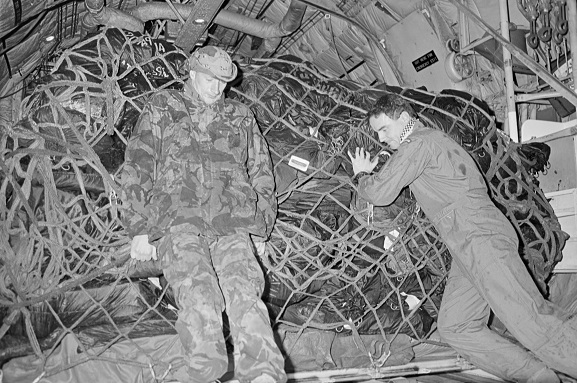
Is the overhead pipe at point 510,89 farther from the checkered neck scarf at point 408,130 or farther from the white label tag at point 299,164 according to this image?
the white label tag at point 299,164

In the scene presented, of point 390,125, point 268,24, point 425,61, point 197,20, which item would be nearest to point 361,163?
point 390,125

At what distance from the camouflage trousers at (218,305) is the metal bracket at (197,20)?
5.08ft

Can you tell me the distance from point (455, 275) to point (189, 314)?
1.61 m

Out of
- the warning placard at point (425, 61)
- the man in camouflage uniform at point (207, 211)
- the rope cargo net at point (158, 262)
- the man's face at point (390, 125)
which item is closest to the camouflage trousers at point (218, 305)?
A: the man in camouflage uniform at point (207, 211)

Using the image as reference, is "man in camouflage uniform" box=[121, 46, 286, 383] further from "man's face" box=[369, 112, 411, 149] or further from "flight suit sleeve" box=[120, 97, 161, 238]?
"man's face" box=[369, 112, 411, 149]

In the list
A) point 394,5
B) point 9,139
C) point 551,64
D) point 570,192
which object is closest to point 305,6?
point 394,5

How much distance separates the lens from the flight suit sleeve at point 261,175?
252cm

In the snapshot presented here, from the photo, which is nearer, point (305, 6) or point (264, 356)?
point (264, 356)

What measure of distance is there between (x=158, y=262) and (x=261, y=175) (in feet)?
2.11

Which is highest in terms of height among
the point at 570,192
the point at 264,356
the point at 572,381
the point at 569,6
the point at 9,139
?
the point at 569,6

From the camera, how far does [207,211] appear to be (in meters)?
2.30

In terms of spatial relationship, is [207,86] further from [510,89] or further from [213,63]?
[510,89]

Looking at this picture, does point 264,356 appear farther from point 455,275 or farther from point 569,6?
point 569,6

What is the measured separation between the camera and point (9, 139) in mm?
2852
